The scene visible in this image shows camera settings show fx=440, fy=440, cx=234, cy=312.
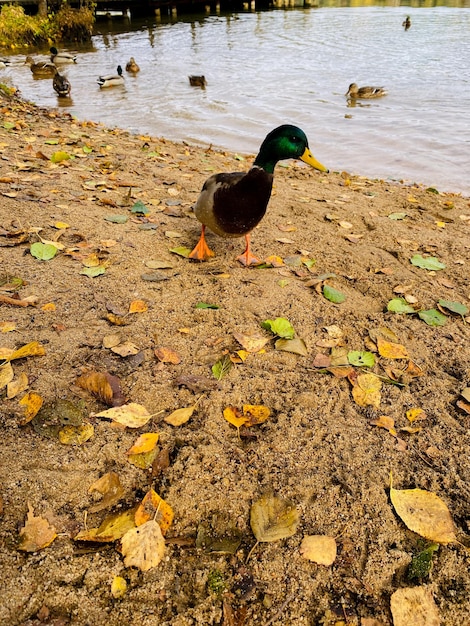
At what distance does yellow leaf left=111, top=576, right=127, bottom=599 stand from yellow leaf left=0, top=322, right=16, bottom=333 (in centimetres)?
117

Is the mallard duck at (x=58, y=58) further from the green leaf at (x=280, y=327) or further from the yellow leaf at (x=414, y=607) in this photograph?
the yellow leaf at (x=414, y=607)

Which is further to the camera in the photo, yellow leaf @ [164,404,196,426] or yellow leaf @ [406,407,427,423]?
yellow leaf @ [406,407,427,423]

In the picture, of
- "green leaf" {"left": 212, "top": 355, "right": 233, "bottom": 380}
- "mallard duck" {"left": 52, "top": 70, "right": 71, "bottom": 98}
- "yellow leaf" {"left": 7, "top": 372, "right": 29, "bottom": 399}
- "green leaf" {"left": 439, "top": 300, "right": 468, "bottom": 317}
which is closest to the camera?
"yellow leaf" {"left": 7, "top": 372, "right": 29, "bottom": 399}

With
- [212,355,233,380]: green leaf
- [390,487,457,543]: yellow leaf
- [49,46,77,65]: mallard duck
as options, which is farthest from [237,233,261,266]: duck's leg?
[49,46,77,65]: mallard duck

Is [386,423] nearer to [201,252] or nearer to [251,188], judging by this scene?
[251,188]

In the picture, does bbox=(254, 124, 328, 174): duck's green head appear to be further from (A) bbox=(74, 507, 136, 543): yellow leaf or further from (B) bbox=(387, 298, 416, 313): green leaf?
(A) bbox=(74, 507, 136, 543): yellow leaf

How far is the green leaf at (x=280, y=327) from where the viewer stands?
6.73 feet

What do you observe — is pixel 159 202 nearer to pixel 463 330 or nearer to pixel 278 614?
pixel 463 330

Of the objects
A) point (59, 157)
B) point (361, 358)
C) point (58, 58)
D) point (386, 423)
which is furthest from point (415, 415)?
point (58, 58)

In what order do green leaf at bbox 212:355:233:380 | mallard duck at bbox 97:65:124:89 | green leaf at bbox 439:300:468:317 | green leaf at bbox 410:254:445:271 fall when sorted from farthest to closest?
mallard duck at bbox 97:65:124:89, green leaf at bbox 410:254:445:271, green leaf at bbox 439:300:468:317, green leaf at bbox 212:355:233:380

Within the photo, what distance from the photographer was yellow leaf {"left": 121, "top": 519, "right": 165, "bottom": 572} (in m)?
1.12

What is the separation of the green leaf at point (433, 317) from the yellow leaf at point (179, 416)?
1.38 metres

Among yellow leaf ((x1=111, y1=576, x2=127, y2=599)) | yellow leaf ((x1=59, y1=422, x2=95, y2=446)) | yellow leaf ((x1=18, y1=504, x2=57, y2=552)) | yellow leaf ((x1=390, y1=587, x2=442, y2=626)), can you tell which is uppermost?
yellow leaf ((x1=59, y1=422, x2=95, y2=446))

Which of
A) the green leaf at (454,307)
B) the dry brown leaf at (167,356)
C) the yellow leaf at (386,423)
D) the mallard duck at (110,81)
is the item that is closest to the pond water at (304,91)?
the mallard duck at (110,81)
